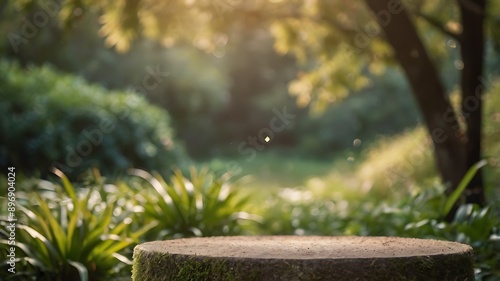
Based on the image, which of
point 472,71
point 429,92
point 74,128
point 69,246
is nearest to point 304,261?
point 69,246

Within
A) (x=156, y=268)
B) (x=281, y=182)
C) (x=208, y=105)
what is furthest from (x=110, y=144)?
(x=208, y=105)

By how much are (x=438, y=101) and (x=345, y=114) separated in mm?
20939

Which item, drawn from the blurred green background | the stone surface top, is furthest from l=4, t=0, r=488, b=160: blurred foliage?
the stone surface top

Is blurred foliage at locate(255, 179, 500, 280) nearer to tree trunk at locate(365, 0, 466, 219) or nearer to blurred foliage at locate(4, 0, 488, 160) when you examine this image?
tree trunk at locate(365, 0, 466, 219)

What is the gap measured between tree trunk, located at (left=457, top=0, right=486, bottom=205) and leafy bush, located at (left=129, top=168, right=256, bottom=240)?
2206mm

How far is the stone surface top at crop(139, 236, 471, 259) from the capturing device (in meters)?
3.25

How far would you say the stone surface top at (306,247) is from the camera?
3.25 m

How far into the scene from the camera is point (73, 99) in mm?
11633

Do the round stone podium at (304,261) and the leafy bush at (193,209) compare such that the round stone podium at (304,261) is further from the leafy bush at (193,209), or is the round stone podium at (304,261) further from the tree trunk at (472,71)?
the tree trunk at (472,71)

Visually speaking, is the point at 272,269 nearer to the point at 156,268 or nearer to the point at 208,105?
the point at 156,268

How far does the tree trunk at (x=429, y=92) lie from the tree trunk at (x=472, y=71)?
13 centimetres

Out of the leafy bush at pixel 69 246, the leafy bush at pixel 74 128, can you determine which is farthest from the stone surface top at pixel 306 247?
the leafy bush at pixel 74 128

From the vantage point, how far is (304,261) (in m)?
3.07

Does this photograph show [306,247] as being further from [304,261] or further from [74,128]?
[74,128]
